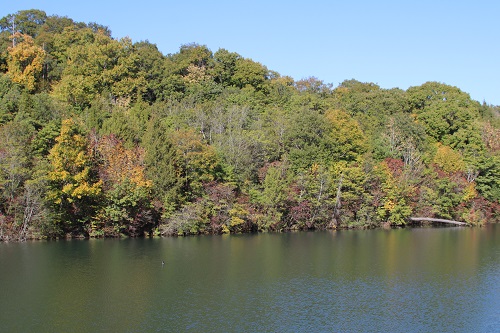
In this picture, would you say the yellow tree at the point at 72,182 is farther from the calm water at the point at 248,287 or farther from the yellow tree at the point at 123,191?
the calm water at the point at 248,287

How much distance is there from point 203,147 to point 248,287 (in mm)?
28602

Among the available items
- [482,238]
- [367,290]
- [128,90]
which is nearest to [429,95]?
[482,238]

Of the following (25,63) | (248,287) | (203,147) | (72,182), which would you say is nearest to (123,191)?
(72,182)

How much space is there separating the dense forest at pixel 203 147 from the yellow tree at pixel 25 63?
20cm

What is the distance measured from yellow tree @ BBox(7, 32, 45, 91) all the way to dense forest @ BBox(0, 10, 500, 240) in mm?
202

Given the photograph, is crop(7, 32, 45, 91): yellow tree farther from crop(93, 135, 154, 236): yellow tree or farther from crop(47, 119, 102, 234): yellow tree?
crop(93, 135, 154, 236): yellow tree

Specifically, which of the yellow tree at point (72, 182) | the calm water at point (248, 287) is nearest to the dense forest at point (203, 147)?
the yellow tree at point (72, 182)

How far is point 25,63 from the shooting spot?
235ft

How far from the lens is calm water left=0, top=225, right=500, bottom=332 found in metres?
25.4

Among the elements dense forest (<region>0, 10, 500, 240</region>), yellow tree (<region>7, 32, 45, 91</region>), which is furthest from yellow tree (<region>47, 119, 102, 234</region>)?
yellow tree (<region>7, 32, 45, 91</region>)

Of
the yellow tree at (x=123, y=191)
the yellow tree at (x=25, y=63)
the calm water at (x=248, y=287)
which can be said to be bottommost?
the calm water at (x=248, y=287)

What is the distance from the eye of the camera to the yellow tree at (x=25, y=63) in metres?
69.4

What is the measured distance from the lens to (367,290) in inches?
1255

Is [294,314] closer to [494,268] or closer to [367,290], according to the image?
[367,290]
